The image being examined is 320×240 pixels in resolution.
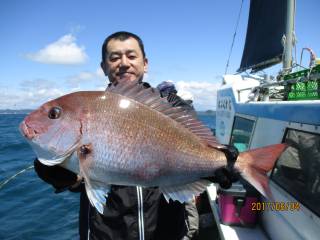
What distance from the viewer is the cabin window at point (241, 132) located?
6.18 meters

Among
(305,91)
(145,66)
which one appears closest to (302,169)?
(305,91)

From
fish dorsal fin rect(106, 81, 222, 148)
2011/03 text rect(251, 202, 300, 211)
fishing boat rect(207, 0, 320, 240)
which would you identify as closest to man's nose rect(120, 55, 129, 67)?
fish dorsal fin rect(106, 81, 222, 148)

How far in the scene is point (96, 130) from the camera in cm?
197

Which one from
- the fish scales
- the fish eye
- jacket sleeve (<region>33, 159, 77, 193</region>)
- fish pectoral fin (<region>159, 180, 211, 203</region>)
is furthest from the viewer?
jacket sleeve (<region>33, 159, 77, 193</region>)

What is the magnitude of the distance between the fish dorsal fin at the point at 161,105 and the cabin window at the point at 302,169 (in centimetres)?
174

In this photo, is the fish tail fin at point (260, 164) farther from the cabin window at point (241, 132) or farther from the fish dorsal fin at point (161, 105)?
the cabin window at point (241, 132)

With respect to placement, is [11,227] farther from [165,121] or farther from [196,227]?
[165,121]

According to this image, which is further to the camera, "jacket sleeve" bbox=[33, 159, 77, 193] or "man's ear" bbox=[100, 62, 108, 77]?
"man's ear" bbox=[100, 62, 108, 77]

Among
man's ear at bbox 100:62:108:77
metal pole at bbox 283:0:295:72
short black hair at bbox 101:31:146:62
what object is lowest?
man's ear at bbox 100:62:108:77

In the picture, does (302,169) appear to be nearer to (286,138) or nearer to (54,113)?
(286,138)

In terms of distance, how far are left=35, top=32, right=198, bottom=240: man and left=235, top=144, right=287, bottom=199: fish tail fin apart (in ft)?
2.66

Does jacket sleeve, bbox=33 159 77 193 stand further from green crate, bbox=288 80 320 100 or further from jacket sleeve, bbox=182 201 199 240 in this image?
jacket sleeve, bbox=182 201 199 240

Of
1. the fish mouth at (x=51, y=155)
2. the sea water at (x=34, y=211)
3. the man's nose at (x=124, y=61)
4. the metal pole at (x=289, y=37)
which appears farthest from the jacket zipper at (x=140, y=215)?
the metal pole at (x=289, y=37)

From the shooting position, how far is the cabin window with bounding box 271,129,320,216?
3.42 metres
